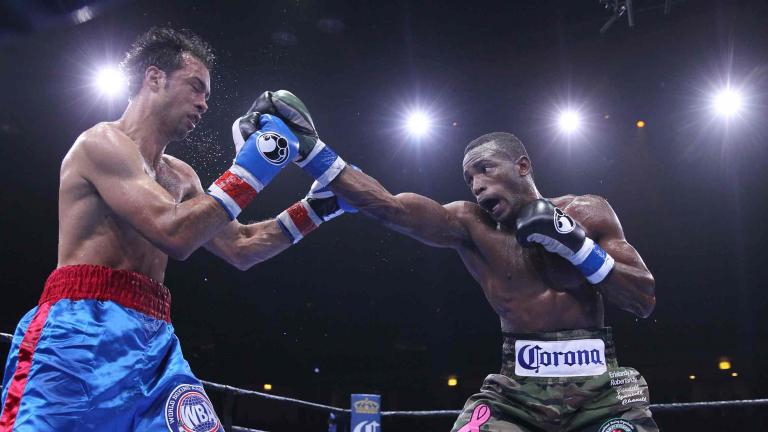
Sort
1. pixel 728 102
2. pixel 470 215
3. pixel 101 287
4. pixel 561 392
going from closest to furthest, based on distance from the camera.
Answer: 1. pixel 101 287
2. pixel 561 392
3. pixel 470 215
4. pixel 728 102

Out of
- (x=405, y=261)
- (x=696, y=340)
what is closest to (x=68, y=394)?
(x=405, y=261)

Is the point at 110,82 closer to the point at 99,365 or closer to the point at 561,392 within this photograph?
the point at 99,365

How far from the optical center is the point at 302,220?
8.16 feet

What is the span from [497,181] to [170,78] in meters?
1.20

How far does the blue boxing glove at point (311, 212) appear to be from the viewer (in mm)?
2479

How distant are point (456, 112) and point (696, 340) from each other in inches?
249

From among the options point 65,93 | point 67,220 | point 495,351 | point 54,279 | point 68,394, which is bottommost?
point 68,394

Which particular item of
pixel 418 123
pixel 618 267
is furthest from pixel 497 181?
pixel 418 123

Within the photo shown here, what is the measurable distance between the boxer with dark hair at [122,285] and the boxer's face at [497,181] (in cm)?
80

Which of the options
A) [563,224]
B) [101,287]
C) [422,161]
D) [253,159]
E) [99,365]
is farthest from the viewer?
[422,161]

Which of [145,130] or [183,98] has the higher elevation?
[183,98]

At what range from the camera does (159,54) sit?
2113 mm

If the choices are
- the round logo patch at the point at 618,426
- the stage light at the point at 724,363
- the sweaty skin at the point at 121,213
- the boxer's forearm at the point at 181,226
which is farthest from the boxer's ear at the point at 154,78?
the stage light at the point at 724,363

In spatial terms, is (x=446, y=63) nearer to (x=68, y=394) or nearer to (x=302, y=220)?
(x=302, y=220)
